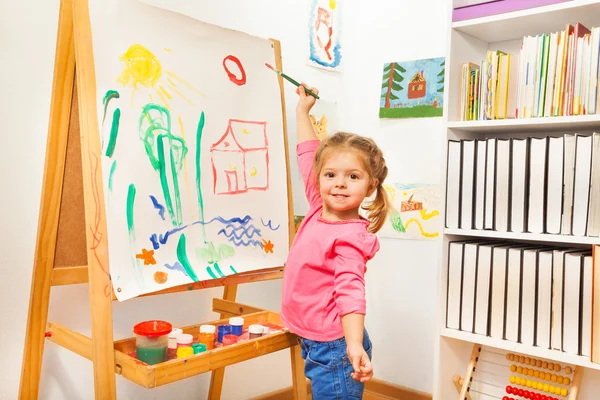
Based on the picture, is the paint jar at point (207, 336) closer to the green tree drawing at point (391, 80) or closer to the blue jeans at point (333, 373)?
the blue jeans at point (333, 373)

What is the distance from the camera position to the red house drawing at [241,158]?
1707 millimetres

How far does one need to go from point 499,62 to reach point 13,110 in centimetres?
148

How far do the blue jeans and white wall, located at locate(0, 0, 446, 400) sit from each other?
2.12 ft

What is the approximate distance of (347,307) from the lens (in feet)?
4.64

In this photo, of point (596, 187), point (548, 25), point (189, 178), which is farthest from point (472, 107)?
point (189, 178)

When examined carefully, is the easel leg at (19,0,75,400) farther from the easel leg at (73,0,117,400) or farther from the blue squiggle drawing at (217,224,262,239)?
the blue squiggle drawing at (217,224,262,239)

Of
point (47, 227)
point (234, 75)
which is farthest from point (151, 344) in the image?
point (234, 75)

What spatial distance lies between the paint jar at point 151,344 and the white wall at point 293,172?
42 cm

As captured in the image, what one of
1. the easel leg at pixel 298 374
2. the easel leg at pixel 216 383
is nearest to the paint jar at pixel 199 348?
the easel leg at pixel 298 374

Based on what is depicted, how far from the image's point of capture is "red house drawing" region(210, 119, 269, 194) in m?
1.71

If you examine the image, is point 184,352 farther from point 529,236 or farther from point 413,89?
point 413,89

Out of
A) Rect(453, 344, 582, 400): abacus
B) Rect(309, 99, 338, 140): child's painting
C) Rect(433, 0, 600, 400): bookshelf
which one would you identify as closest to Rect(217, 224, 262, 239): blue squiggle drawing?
Rect(433, 0, 600, 400): bookshelf

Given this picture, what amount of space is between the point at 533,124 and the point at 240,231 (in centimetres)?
96

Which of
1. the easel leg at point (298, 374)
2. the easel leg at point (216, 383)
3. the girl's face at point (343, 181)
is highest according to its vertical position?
the girl's face at point (343, 181)
